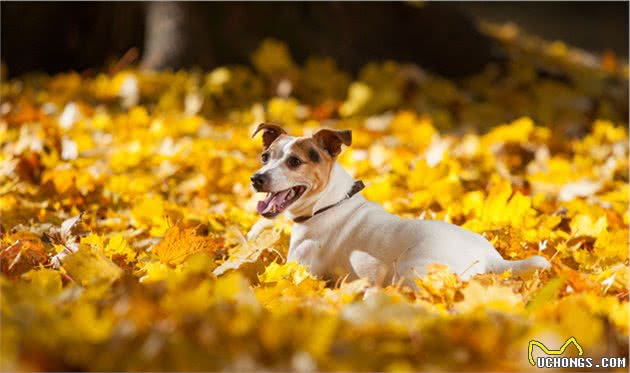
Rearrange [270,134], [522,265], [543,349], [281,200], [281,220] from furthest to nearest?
[281,220]
[270,134]
[281,200]
[522,265]
[543,349]

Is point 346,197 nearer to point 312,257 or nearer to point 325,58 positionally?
point 312,257

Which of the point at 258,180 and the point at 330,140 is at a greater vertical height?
the point at 330,140

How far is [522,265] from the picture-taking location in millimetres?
1959

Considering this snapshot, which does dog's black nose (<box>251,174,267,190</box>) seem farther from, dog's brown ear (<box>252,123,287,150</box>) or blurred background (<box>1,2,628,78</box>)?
blurred background (<box>1,2,628,78</box>)

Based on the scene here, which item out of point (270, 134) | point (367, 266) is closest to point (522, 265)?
point (367, 266)

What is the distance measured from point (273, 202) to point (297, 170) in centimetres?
13

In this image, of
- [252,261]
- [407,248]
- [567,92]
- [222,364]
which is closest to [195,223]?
[252,261]

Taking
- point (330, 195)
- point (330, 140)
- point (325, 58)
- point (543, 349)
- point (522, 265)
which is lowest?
point (543, 349)

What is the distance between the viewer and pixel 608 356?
128 cm

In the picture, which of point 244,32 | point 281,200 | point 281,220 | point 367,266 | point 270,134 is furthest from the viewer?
point 244,32

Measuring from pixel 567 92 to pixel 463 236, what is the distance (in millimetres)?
4257

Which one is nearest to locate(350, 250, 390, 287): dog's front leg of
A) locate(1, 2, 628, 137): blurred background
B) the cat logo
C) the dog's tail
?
the dog's tail

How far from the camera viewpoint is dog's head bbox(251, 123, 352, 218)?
2.18 meters

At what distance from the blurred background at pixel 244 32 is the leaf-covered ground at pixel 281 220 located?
27cm
